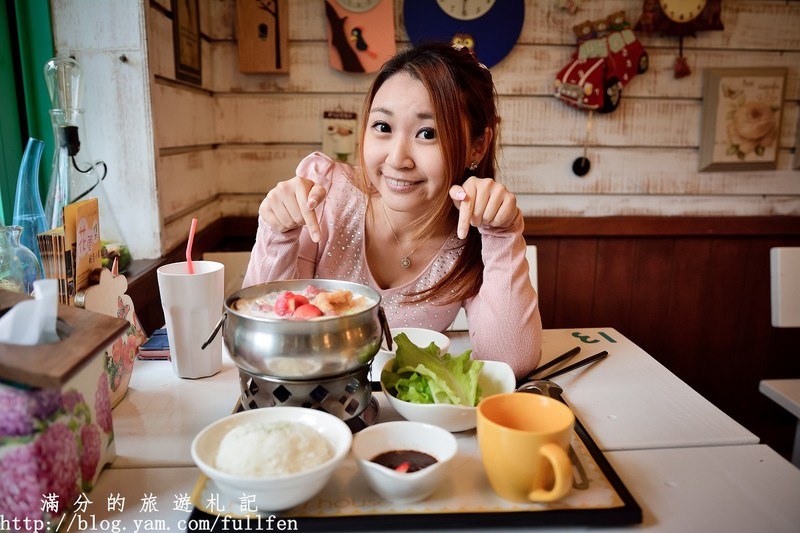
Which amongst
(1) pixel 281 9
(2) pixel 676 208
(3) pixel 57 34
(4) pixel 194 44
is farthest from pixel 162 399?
(2) pixel 676 208

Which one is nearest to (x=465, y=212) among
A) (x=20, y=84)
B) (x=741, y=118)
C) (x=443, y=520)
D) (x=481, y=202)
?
(x=481, y=202)

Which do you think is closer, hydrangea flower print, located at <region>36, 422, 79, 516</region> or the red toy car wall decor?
hydrangea flower print, located at <region>36, 422, 79, 516</region>

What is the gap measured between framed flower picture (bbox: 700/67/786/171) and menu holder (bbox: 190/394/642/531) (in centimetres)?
241

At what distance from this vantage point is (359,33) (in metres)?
2.56

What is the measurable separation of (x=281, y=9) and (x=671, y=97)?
1838 millimetres

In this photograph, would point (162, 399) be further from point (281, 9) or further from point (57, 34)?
point (281, 9)

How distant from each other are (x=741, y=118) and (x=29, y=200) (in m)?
2.89

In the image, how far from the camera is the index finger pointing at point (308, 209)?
4.24 ft

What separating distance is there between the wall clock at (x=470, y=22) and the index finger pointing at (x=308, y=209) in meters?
1.49

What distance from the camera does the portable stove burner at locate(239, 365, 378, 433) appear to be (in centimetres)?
96

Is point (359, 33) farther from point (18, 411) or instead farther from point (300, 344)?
point (18, 411)

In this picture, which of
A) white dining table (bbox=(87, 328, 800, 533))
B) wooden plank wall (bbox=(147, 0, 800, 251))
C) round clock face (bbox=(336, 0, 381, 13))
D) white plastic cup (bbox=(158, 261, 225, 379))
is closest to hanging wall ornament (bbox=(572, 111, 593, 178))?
wooden plank wall (bbox=(147, 0, 800, 251))

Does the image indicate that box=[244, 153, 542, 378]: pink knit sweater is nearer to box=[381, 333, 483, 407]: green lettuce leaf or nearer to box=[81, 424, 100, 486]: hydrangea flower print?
box=[381, 333, 483, 407]: green lettuce leaf

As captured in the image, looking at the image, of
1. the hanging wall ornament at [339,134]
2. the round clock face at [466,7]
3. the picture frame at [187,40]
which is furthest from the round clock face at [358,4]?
the picture frame at [187,40]
